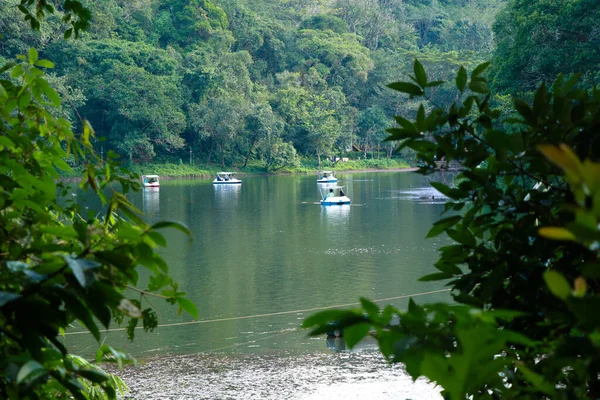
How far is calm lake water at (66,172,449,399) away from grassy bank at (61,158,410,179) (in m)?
10.6

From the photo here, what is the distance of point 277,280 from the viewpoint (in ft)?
40.1

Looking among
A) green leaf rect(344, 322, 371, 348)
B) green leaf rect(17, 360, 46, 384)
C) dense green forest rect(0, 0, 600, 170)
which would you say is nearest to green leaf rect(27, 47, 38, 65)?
green leaf rect(17, 360, 46, 384)

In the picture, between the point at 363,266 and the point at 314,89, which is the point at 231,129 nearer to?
the point at 314,89

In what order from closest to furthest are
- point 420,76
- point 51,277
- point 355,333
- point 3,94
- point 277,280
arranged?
point 355,333 → point 51,277 → point 420,76 → point 3,94 → point 277,280

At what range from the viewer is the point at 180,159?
37.8 meters

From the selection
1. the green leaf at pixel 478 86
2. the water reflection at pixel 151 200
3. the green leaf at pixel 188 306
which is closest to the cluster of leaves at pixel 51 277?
the green leaf at pixel 188 306

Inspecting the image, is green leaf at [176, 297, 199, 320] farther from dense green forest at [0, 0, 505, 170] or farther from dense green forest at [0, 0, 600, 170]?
dense green forest at [0, 0, 600, 170]

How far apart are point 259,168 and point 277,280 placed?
27341mm

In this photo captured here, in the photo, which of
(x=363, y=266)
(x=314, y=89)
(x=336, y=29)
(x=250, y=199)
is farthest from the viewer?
(x=336, y=29)

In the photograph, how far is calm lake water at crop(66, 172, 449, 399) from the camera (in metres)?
7.28

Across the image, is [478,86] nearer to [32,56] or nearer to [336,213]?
[32,56]

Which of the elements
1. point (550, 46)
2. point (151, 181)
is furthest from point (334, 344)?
point (151, 181)

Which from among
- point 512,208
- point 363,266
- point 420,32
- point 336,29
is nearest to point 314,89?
point 336,29

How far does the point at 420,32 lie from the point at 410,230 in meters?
41.6
